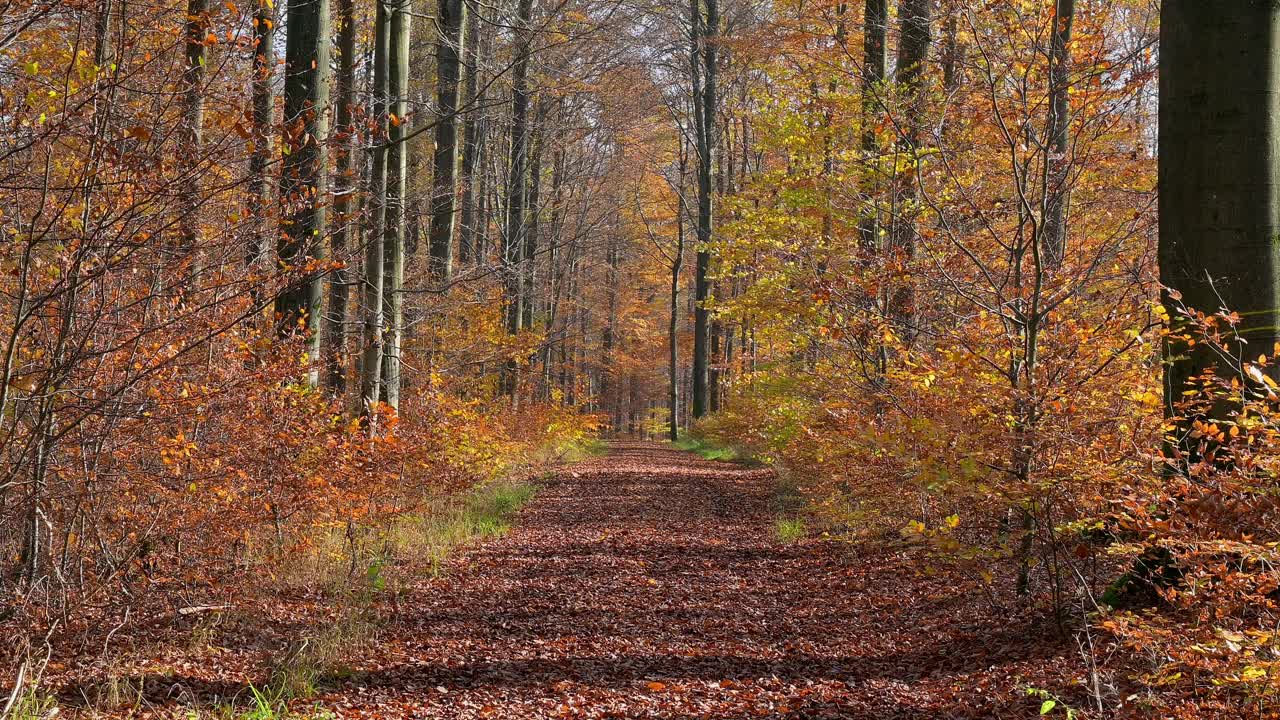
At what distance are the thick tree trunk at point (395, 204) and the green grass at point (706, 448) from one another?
11502 millimetres

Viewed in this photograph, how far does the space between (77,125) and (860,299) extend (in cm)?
601

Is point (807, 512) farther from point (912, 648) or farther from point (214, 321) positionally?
point (214, 321)

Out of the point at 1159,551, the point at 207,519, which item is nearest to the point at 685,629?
the point at 1159,551

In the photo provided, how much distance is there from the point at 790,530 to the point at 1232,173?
18.7 feet

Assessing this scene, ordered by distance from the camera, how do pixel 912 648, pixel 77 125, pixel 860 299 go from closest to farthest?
pixel 77 125, pixel 912 648, pixel 860 299

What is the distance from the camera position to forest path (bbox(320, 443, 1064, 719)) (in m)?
4.46

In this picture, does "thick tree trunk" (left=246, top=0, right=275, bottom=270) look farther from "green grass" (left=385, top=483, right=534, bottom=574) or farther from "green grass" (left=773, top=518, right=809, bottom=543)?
"green grass" (left=773, top=518, right=809, bottom=543)

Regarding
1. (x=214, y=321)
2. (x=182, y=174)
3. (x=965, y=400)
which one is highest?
(x=182, y=174)

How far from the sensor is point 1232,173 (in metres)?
4.36

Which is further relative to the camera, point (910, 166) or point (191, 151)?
point (910, 166)

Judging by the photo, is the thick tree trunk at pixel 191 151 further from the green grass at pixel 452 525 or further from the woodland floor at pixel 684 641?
the green grass at pixel 452 525

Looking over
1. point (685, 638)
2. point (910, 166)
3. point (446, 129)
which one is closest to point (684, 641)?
point (685, 638)

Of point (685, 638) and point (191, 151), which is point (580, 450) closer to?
point (685, 638)

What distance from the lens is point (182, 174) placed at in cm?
384
